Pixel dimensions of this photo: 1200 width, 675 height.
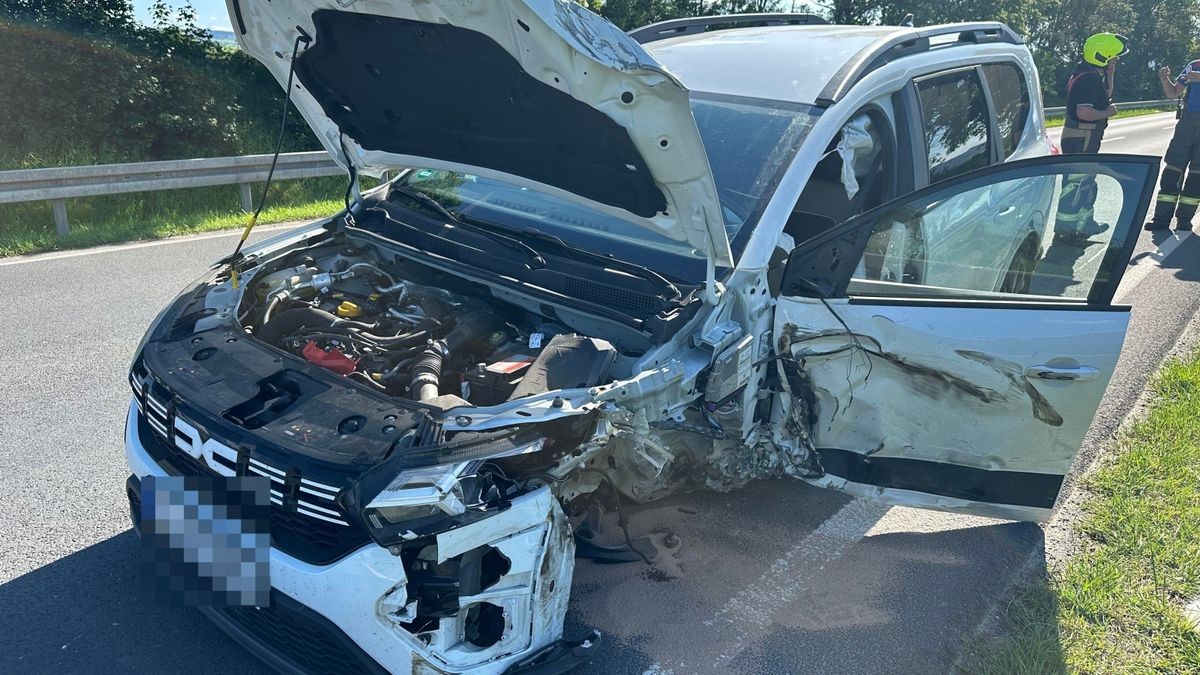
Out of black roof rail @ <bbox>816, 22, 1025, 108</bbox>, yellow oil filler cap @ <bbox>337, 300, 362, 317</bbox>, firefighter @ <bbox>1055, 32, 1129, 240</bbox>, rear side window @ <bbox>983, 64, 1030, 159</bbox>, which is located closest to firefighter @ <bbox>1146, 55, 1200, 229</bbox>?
firefighter @ <bbox>1055, 32, 1129, 240</bbox>

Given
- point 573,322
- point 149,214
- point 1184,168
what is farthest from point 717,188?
point 1184,168

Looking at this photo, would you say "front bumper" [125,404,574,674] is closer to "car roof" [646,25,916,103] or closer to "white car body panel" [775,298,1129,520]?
"white car body panel" [775,298,1129,520]

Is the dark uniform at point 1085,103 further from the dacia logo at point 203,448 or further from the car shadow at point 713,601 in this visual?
the dacia logo at point 203,448

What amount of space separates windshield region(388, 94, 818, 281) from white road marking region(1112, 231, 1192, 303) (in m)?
4.58

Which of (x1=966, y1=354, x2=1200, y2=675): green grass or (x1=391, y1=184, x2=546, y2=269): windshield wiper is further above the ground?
(x1=391, y1=184, x2=546, y2=269): windshield wiper

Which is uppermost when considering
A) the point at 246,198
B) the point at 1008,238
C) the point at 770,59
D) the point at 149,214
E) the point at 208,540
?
the point at 770,59

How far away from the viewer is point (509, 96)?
305 cm

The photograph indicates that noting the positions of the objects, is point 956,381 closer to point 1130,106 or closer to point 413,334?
point 413,334

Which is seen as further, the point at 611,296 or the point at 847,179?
the point at 847,179

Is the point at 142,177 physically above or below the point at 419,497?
below

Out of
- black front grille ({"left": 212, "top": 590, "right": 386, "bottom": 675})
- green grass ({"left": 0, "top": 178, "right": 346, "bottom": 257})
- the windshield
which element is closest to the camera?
black front grille ({"left": 212, "top": 590, "right": 386, "bottom": 675})

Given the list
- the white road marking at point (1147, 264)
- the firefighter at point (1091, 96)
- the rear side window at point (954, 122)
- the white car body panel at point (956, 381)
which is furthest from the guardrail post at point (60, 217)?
the firefighter at point (1091, 96)

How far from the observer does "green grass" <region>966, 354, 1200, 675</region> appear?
2.91 m

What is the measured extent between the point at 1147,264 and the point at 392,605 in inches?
329
